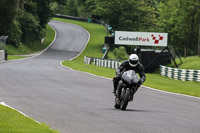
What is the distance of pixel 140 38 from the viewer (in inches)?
1706

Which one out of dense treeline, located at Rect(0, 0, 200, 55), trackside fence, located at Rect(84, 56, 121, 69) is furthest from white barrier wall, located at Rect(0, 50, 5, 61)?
dense treeline, located at Rect(0, 0, 200, 55)

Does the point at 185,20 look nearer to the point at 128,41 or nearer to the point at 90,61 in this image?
the point at 90,61

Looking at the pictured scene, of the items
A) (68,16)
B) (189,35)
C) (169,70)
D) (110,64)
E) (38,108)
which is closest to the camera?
(38,108)

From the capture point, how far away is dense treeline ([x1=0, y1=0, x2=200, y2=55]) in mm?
63181

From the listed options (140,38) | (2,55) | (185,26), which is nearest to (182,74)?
(140,38)

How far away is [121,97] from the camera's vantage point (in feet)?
42.6

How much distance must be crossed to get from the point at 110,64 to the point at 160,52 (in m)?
6.42

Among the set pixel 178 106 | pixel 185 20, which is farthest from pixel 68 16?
pixel 178 106

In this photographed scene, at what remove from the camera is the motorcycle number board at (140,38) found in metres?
43.3

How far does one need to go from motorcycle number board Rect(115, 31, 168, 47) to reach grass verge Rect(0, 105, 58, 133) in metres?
33.7

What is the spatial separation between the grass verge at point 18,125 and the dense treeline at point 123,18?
164 ft

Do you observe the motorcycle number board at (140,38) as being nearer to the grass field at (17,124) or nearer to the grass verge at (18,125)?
the grass field at (17,124)

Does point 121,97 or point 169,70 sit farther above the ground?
point 121,97

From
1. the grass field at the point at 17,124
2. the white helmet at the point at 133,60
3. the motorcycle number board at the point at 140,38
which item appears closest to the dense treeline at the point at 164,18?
the motorcycle number board at the point at 140,38
